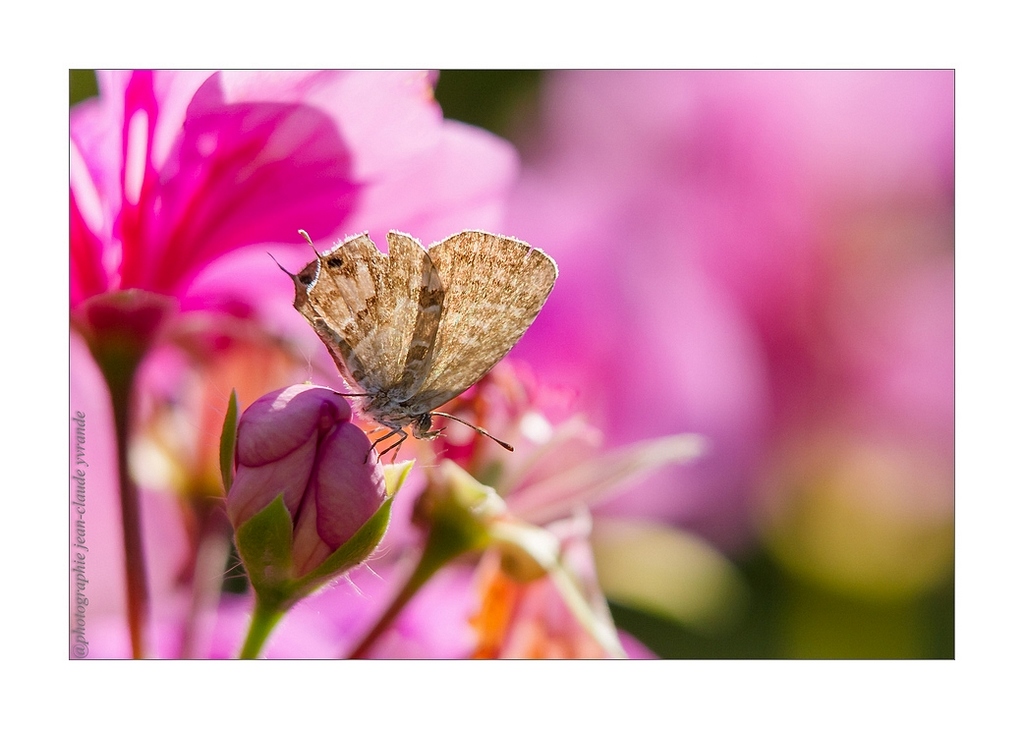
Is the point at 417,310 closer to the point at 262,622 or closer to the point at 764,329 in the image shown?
the point at 262,622

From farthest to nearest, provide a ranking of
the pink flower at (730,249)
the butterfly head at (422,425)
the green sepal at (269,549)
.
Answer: the pink flower at (730,249) → the butterfly head at (422,425) → the green sepal at (269,549)

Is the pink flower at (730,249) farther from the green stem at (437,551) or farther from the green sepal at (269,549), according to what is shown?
the green sepal at (269,549)

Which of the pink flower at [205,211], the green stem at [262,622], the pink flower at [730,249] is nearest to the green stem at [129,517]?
the pink flower at [205,211]

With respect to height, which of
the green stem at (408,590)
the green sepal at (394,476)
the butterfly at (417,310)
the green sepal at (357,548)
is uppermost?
the butterfly at (417,310)

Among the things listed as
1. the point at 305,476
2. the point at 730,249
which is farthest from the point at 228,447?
→ the point at 730,249

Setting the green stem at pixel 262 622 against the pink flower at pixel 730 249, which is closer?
the green stem at pixel 262 622

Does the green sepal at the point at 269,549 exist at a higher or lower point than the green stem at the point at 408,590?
higher

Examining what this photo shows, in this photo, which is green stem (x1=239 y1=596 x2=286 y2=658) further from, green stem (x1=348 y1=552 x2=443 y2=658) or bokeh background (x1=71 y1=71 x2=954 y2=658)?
bokeh background (x1=71 y1=71 x2=954 y2=658)
